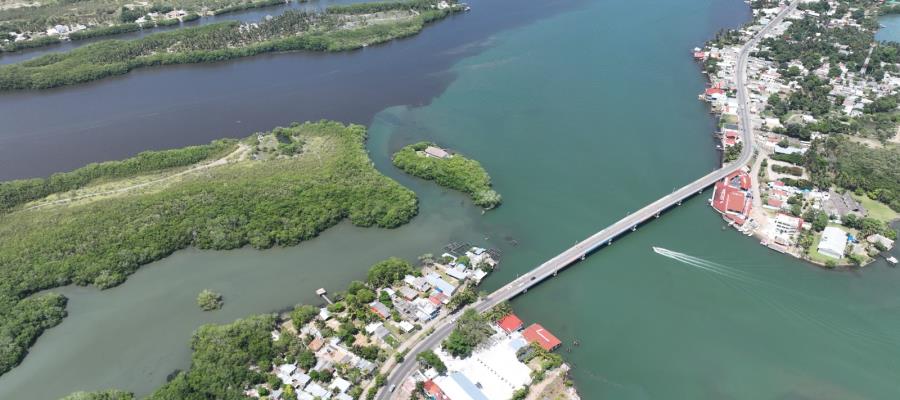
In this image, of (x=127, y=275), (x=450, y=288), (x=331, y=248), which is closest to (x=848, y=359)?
(x=450, y=288)

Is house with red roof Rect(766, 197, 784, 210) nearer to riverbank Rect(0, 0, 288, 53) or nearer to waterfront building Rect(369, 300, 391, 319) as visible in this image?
waterfront building Rect(369, 300, 391, 319)

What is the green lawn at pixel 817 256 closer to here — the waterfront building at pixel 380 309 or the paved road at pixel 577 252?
the paved road at pixel 577 252

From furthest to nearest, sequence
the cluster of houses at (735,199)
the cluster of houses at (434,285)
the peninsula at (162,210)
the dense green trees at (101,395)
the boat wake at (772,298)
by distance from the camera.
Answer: the cluster of houses at (735,199)
the peninsula at (162,210)
the cluster of houses at (434,285)
the boat wake at (772,298)
the dense green trees at (101,395)

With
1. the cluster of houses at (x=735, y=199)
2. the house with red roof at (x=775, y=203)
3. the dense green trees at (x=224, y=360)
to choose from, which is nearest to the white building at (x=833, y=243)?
the house with red roof at (x=775, y=203)

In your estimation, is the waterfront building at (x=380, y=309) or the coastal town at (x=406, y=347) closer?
the coastal town at (x=406, y=347)

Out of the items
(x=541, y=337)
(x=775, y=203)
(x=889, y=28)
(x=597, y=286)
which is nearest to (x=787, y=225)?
(x=775, y=203)

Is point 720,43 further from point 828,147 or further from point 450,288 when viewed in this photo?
point 450,288
